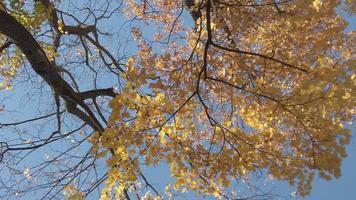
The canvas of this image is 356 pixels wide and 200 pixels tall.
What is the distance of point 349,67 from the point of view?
3.19m

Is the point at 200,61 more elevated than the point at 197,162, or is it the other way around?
the point at 200,61

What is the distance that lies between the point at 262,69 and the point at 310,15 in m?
0.89

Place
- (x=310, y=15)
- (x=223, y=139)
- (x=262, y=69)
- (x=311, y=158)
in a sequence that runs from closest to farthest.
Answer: (x=311, y=158), (x=310, y=15), (x=223, y=139), (x=262, y=69)

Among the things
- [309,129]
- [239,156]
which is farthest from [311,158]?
[239,156]

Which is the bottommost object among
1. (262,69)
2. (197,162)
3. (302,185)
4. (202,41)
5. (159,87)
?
(302,185)

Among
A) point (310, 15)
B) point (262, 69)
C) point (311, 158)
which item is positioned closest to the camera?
point (311, 158)

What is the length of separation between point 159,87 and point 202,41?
0.97 m

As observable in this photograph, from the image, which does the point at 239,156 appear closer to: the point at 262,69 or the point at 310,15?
the point at 262,69

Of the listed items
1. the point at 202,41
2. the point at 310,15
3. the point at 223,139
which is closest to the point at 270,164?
the point at 223,139

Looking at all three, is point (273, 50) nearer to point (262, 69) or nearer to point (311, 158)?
point (262, 69)

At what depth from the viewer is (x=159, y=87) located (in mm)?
4133

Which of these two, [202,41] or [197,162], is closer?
[197,162]

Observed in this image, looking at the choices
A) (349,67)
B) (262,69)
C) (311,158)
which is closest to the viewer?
(349,67)

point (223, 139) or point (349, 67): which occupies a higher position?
point (223, 139)
